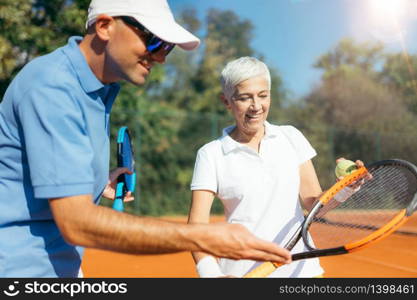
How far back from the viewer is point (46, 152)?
1.45 meters

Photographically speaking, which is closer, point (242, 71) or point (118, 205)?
point (118, 205)

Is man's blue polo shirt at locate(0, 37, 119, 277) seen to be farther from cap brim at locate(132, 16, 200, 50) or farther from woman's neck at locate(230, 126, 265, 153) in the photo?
woman's neck at locate(230, 126, 265, 153)

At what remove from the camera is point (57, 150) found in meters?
1.45

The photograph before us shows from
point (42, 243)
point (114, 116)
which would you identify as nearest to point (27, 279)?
point (42, 243)

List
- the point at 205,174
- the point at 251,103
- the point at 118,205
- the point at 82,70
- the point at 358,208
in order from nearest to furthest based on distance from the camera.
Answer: the point at 82,70 < the point at 118,205 < the point at 205,174 < the point at 251,103 < the point at 358,208

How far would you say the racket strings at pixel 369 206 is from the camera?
2803mm

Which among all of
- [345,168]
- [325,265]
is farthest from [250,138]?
[325,265]

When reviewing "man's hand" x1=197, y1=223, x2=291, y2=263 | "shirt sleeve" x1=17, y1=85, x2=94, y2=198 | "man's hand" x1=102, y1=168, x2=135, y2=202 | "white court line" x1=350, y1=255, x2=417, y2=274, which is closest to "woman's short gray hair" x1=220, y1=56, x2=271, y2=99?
"man's hand" x1=102, y1=168, x2=135, y2=202

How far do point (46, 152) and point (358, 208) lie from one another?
7.57 ft

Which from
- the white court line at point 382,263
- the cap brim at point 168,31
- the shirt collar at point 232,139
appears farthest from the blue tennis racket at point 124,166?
the white court line at point 382,263

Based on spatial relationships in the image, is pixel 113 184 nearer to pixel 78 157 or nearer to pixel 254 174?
pixel 254 174

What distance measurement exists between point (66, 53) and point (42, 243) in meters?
0.53

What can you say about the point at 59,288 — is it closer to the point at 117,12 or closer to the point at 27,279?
the point at 27,279

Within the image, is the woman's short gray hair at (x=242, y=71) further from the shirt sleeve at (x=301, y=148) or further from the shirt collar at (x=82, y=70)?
the shirt collar at (x=82, y=70)
